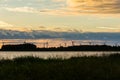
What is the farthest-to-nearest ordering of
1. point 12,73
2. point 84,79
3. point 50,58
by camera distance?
A: point 50,58, point 12,73, point 84,79

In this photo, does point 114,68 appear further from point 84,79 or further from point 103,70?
point 84,79

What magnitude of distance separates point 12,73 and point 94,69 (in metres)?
6.40

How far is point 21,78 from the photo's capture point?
28.4m

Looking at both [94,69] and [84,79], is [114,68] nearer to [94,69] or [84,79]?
[94,69]

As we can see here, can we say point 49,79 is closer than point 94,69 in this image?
Yes

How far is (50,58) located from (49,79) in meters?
14.9

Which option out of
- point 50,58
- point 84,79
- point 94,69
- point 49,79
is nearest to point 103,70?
point 94,69

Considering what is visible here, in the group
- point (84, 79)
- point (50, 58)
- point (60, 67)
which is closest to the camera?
point (84, 79)

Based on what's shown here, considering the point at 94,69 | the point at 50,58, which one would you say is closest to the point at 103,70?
the point at 94,69

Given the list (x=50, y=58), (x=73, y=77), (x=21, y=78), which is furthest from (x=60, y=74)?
(x=50, y=58)

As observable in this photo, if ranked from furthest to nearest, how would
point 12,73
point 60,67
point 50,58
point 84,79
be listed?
1. point 50,58
2. point 60,67
3. point 12,73
4. point 84,79

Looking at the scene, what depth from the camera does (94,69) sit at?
30.9m

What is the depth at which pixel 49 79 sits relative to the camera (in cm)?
2836

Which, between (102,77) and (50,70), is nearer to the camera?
(102,77)
